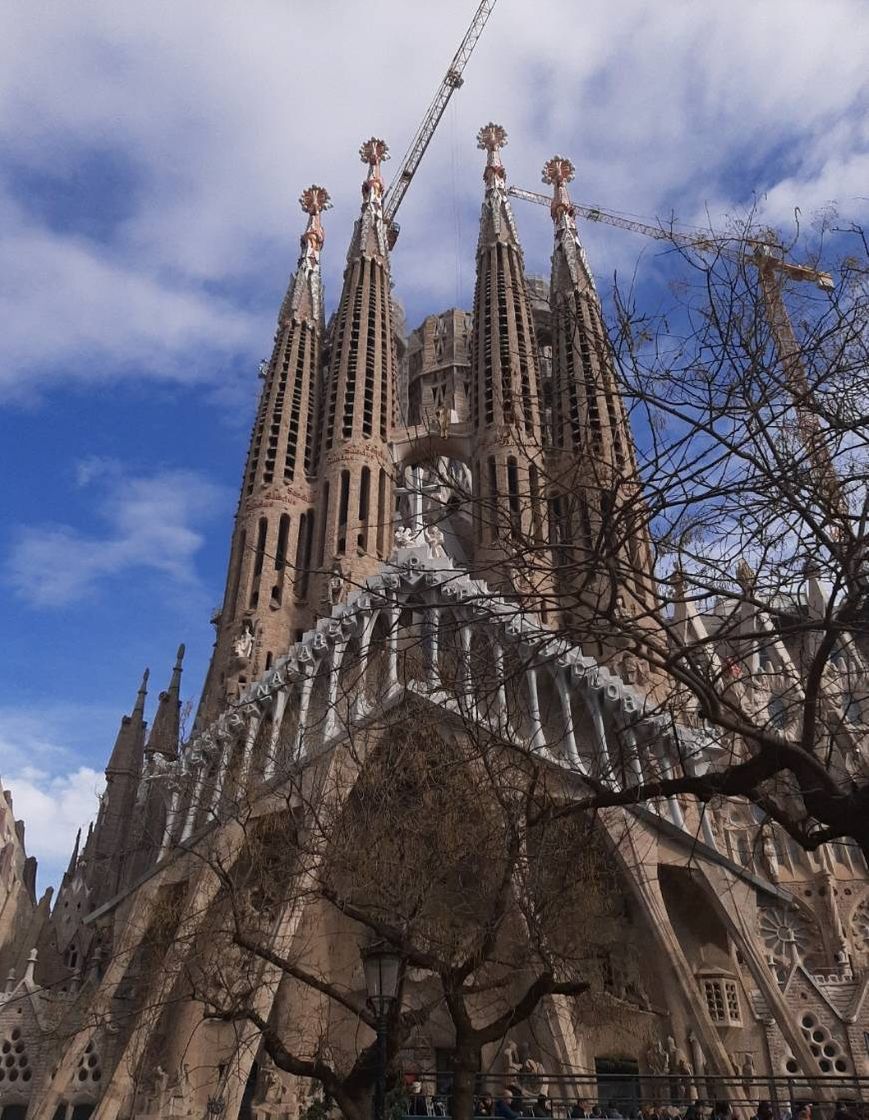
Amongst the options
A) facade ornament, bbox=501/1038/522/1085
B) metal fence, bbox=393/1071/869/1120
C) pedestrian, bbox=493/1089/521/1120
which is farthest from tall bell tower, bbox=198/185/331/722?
pedestrian, bbox=493/1089/521/1120

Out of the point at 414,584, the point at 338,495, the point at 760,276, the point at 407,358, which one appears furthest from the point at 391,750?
the point at 407,358

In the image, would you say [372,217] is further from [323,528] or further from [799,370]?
[799,370]

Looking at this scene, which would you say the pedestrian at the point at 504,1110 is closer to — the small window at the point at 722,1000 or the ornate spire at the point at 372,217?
the small window at the point at 722,1000

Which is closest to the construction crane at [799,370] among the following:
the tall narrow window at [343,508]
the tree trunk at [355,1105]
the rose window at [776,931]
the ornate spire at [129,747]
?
the tree trunk at [355,1105]

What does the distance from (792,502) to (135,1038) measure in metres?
17.1

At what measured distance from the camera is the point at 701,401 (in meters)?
5.66

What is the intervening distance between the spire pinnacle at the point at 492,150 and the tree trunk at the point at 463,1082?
3982 centimetres

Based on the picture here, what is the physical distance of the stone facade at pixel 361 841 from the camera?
1592 cm

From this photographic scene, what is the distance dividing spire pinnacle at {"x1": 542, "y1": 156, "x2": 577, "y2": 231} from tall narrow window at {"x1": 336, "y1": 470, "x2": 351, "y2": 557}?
58.7 feet

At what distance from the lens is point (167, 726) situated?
27875 millimetres

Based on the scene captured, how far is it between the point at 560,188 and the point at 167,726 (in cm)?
3024

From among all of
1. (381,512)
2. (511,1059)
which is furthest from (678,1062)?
Answer: (381,512)

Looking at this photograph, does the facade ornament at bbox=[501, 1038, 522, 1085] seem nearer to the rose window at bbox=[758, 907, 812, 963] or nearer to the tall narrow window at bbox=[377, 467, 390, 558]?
the rose window at bbox=[758, 907, 812, 963]

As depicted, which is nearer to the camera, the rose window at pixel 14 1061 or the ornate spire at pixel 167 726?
the rose window at pixel 14 1061
